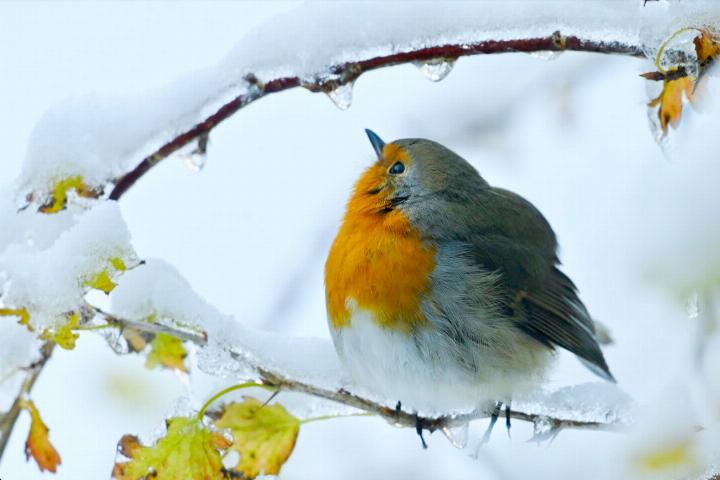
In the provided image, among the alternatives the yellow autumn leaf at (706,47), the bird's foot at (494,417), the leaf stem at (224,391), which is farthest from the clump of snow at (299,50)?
the bird's foot at (494,417)

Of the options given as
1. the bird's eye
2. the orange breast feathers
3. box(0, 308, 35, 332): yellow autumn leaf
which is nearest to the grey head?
the bird's eye

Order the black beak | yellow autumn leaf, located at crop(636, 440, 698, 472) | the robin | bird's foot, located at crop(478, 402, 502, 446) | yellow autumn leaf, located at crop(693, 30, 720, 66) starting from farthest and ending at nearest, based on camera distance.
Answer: the black beak < bird's foot, located at crop(478, 402, 502, 446) < the robin < yellow autumn leaf, located at crop(693, 30, 720, 66) < yellow autumn leaf, located at crop(636, 440, 698, 472)

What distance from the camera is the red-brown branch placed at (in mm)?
1660

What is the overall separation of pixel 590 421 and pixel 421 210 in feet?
2.75

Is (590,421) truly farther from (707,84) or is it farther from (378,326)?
(707,84)

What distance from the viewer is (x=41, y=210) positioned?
172 centimetres

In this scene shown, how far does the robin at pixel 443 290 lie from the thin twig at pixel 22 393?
849mm

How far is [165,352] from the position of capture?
1.93 metres

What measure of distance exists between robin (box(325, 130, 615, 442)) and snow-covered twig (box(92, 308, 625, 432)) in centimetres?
6

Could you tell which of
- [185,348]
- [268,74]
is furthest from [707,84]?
[185,348]

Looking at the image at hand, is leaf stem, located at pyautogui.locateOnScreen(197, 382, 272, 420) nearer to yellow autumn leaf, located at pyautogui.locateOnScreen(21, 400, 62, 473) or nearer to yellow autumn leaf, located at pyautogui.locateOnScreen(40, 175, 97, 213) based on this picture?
yellow autumn leaf, located at pyautogui.locateOnScreen(21, 400, 62, 473)

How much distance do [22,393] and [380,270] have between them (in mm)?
1080

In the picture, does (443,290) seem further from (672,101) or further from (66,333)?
(66,333)

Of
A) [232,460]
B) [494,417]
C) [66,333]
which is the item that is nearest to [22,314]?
[66,333]
